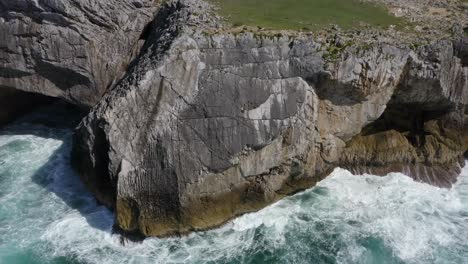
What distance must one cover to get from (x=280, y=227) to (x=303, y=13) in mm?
14384

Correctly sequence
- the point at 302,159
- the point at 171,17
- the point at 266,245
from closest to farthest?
the point at 266,245 → the point at 302,159 → the point at 171,17

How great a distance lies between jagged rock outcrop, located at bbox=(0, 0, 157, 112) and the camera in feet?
93.8

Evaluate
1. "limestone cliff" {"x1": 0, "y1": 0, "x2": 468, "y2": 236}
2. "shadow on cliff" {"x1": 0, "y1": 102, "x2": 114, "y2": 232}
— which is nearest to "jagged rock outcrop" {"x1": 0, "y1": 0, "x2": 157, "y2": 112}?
"limestone cliff" {"x1": 0, "y1": 0, "x2": 468, "y2": 236}

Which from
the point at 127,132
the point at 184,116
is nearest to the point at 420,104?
the point at 184,116

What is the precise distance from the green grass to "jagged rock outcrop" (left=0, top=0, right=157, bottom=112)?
7.19 m

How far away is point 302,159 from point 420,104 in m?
9.14

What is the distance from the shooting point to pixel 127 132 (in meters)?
23.5

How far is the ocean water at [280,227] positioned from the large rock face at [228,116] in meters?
1.08

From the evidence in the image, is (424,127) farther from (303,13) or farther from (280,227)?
(280,227)

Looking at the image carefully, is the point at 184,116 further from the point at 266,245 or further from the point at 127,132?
the point at 266,245

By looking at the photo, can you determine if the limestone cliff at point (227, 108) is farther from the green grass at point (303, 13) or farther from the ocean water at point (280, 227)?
the green grass at point (303, 13)

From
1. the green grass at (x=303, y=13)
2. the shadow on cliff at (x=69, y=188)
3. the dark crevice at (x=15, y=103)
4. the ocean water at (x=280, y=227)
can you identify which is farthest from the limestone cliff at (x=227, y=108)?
the dark crevice at (x=15, y=103)

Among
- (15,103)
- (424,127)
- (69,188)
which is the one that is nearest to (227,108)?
(69,188)

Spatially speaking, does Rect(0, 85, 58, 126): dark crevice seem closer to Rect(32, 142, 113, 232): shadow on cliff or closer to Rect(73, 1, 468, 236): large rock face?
Rect(32, 142, 113, 232): shadow on cliff
